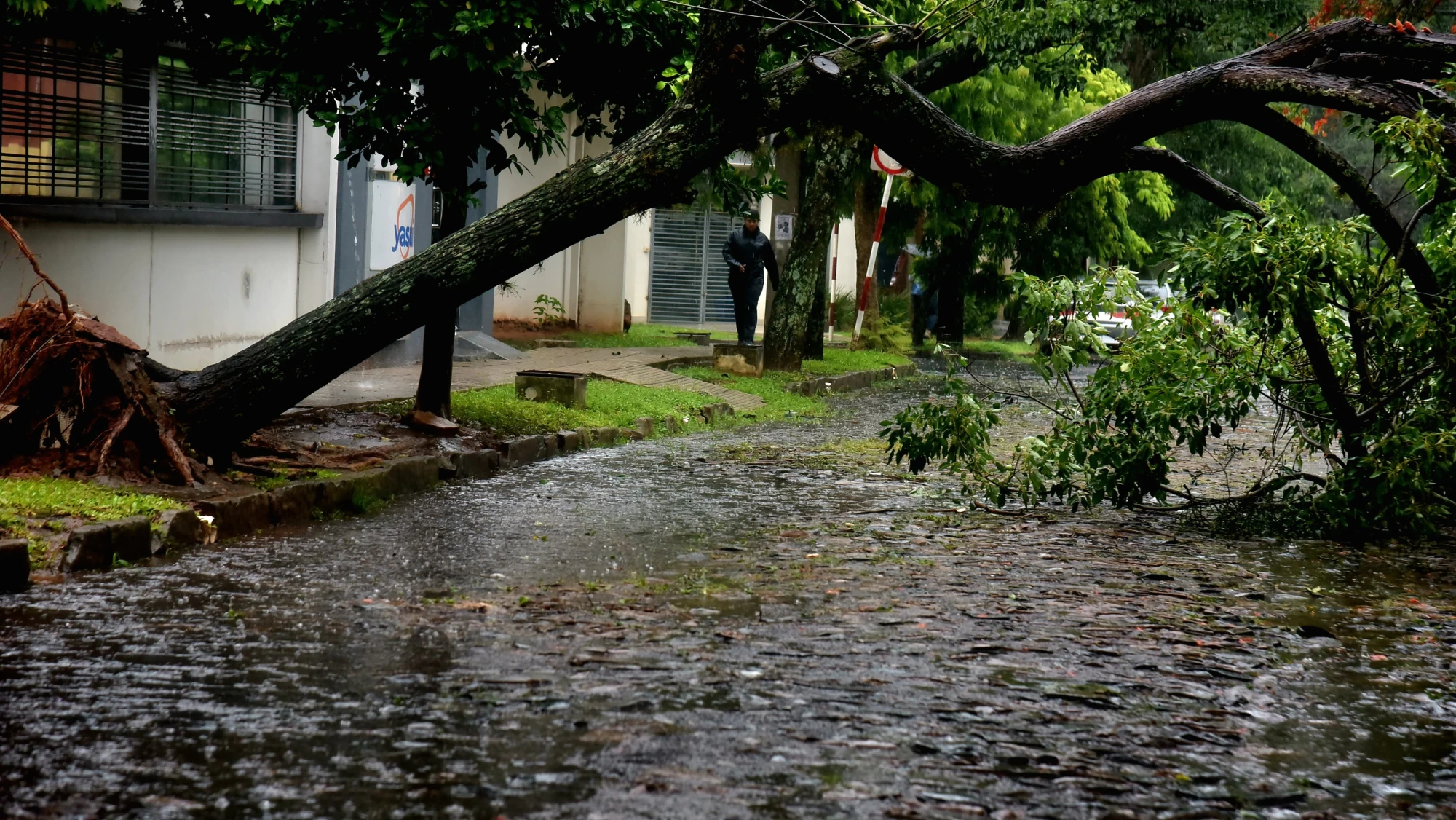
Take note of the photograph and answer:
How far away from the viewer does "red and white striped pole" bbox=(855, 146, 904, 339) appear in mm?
20156

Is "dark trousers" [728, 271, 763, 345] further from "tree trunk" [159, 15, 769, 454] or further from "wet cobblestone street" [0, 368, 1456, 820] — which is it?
"wet cobblestone street" [0, 368, 1456, 820]

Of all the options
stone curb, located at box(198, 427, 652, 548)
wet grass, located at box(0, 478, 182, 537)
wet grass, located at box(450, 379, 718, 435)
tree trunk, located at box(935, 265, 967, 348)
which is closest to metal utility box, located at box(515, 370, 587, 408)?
wet grass, located at box(450, 379, 718, 435)

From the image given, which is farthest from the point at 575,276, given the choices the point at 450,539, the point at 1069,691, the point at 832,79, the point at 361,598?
the point at 1069,691

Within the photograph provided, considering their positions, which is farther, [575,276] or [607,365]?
[575,276]

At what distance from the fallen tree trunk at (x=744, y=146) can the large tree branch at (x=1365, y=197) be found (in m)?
0.25

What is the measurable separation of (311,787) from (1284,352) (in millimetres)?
7578

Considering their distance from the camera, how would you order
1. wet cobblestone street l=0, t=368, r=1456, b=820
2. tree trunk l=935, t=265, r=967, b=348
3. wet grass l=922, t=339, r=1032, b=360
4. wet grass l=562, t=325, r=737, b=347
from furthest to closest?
wet grass l=922, t=339, r=1032, b=360, tree trunk l=935, t=265, r=967, b=348, wet grass l=562, t=325, r=737, b=347, wet cobblestone street l=0, t=368, r=1456, b=820

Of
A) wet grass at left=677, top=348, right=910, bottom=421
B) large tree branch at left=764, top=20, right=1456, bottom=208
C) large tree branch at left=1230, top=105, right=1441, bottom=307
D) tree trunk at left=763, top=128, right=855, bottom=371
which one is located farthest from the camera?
tree trunk at left=763, top=128, right=855, bottom=371

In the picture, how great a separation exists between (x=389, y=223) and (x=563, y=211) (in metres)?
7.72

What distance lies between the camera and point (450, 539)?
314 inches

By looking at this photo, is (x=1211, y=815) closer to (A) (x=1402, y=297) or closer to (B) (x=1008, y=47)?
(A) (x=1402, y=297)

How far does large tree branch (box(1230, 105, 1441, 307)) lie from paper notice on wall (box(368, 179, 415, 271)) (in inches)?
400

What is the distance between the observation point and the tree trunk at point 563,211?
927 centimetres

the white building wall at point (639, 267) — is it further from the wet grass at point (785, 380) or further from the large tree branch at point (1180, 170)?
the large tree branch at point (1180, 170)
